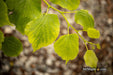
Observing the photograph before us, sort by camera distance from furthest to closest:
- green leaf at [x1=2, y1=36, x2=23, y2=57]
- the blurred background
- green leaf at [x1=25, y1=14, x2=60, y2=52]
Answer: the blurred background → green leaf at [x1=2, y1=36, x2=23, y2=57] → green leaf at [x1=25, y1=14, x2=60, y2=52]

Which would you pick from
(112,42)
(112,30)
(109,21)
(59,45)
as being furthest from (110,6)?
(59,45)

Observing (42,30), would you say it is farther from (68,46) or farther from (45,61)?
(45,61)

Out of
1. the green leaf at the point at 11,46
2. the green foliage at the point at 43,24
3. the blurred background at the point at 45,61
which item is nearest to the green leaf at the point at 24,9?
the green foliage at the point at 43,24

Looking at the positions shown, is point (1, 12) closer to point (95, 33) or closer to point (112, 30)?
point (95, 33)

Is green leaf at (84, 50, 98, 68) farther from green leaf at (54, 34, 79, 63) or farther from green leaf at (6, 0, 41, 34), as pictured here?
green leaf at (6, 0, 41, 34)

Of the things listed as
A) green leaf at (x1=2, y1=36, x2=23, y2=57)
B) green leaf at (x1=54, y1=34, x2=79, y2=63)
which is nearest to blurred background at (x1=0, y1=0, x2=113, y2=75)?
green leaf at (x1=2, y1=36, x2=23, y2=57)
